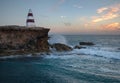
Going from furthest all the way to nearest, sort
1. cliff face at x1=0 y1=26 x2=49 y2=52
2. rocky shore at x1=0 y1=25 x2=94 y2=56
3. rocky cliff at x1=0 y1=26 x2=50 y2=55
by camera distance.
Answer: cliff face at x1=0 y1=26 x2=49 y2=52 → rocky cliff at x1=0 y1=26 x2=50 y2=55 → rocky shore at x1=0 y1=25 x2=94 y2=56

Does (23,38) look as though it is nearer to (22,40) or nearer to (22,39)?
(22,39)

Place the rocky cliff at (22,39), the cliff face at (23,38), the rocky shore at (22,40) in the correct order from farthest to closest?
the cliff face at (23,38) < the rocky cliff at (22,39) < the rocky shore at (22,40)

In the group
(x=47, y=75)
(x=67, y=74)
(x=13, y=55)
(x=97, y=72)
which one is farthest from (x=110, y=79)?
(x=13, y=55)

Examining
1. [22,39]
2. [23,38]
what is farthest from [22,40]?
[23,38]

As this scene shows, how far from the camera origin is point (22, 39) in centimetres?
2609

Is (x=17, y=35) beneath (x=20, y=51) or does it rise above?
above

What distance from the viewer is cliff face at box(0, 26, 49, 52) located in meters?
24.7

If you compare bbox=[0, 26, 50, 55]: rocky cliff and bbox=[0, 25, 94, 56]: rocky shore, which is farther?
bbox=[0, 26, 50, 55]: rocky cliff

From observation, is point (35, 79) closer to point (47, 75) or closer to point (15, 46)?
point (47, 75)

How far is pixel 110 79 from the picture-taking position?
12.5m

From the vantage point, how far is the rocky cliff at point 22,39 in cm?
2461

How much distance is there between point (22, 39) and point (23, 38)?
21 centimetres

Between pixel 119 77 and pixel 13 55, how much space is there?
46.6 ft

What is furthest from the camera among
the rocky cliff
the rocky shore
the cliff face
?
the cliff face
